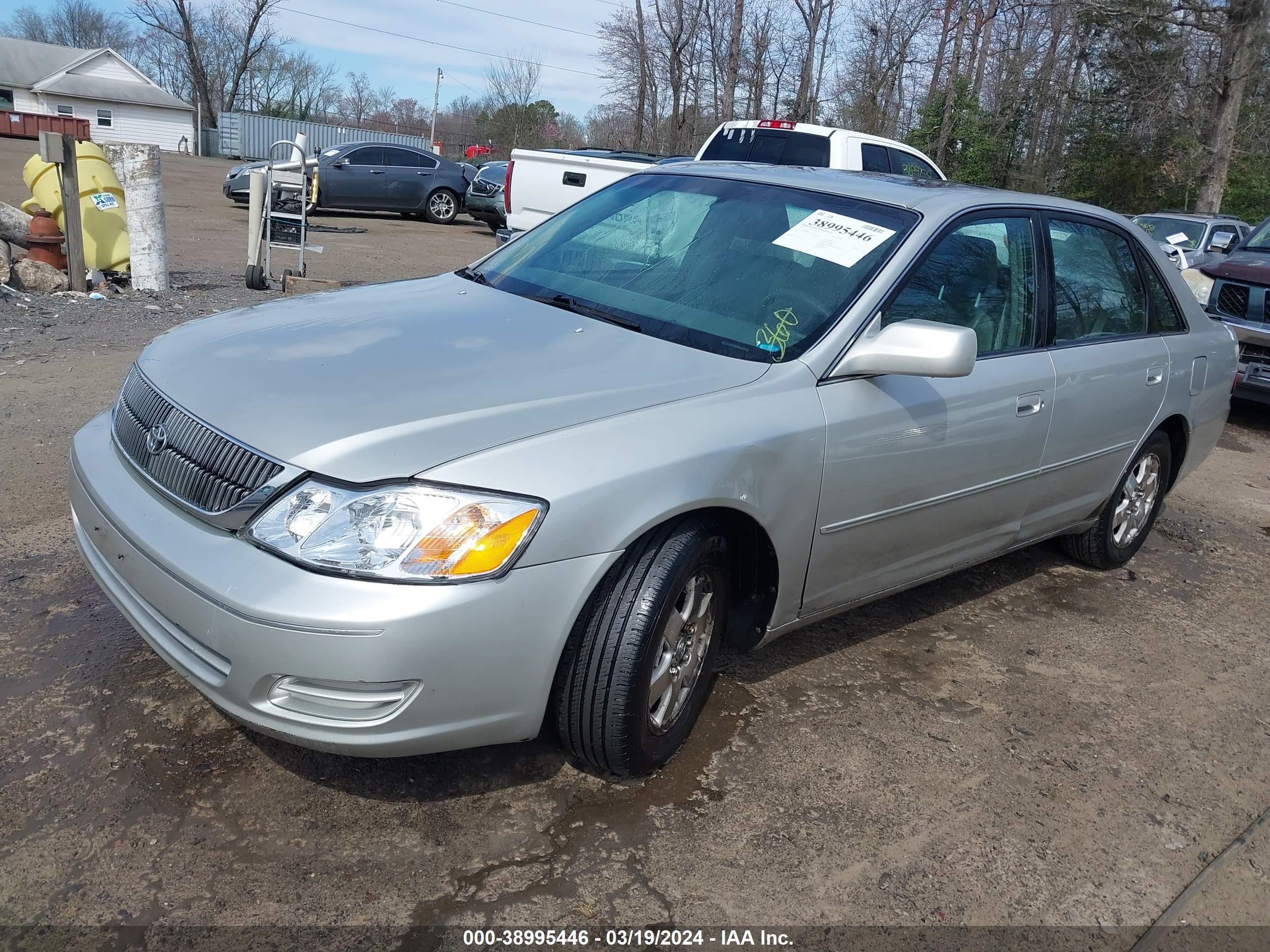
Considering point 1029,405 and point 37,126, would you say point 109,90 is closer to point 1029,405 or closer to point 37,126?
point 37,126

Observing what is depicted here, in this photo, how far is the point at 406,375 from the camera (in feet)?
9.20

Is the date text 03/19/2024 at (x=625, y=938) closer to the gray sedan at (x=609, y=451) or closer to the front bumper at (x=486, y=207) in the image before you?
the gray sedan at (x=609, y=451)

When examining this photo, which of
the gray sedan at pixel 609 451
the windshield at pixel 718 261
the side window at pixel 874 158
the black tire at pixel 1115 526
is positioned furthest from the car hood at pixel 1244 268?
the windshield at pixel 718 261

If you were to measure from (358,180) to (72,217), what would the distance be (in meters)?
12.3

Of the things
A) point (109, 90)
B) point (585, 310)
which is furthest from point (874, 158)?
point (109, 90)

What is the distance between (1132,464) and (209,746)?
12.8 feet

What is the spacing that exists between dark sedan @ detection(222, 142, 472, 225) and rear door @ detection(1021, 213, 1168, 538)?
17.6m

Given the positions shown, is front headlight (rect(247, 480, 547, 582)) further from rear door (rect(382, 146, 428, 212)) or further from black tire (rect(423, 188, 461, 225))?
black tire (rect(423, 188, 461, 225))

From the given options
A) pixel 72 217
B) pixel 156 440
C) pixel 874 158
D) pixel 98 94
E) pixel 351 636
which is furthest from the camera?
pixel 98 94

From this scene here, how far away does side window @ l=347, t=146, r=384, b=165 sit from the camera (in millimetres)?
20531

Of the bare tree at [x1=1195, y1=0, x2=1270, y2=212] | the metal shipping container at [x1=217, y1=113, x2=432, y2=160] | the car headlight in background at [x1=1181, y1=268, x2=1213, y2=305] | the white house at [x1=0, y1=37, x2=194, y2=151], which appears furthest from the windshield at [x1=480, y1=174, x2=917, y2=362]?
the white house at [x1=0, y1=37, x2=194, y2=151]

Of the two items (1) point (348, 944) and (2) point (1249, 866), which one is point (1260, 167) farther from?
(1) point (348, 944)

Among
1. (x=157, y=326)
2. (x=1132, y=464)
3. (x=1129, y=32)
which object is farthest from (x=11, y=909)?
(x=1129, y=32)

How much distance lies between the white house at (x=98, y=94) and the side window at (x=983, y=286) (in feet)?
182
